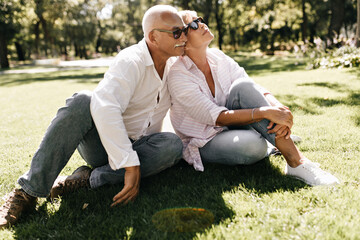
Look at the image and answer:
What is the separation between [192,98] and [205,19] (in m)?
30.2

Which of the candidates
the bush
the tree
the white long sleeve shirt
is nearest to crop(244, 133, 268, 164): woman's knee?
the white long sleeve shirt

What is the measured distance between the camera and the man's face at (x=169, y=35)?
2.49 metres

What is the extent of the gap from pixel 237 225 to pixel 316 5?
33023 mm

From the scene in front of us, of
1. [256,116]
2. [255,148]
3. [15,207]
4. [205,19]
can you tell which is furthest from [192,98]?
[205,19]

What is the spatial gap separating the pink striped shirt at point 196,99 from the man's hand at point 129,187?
72 cm

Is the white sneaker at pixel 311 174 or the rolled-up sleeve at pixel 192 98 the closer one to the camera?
the white sneaker at pixel 311 174

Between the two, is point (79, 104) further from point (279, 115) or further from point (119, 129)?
point (279, 115)

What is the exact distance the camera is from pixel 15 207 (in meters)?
2.24

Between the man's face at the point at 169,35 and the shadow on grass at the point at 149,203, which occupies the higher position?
the man's face at the point at 169,35

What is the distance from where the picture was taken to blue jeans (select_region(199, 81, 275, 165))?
2643 mm

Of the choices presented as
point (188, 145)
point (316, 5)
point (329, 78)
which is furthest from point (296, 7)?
point (188, 145)

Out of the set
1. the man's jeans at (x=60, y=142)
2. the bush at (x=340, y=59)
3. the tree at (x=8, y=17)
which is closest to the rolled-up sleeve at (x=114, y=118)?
the man's jeans at (x=60, y=142)

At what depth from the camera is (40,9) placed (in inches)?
1150

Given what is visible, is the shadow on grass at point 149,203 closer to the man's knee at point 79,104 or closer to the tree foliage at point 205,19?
the man's knee at point 79,104
